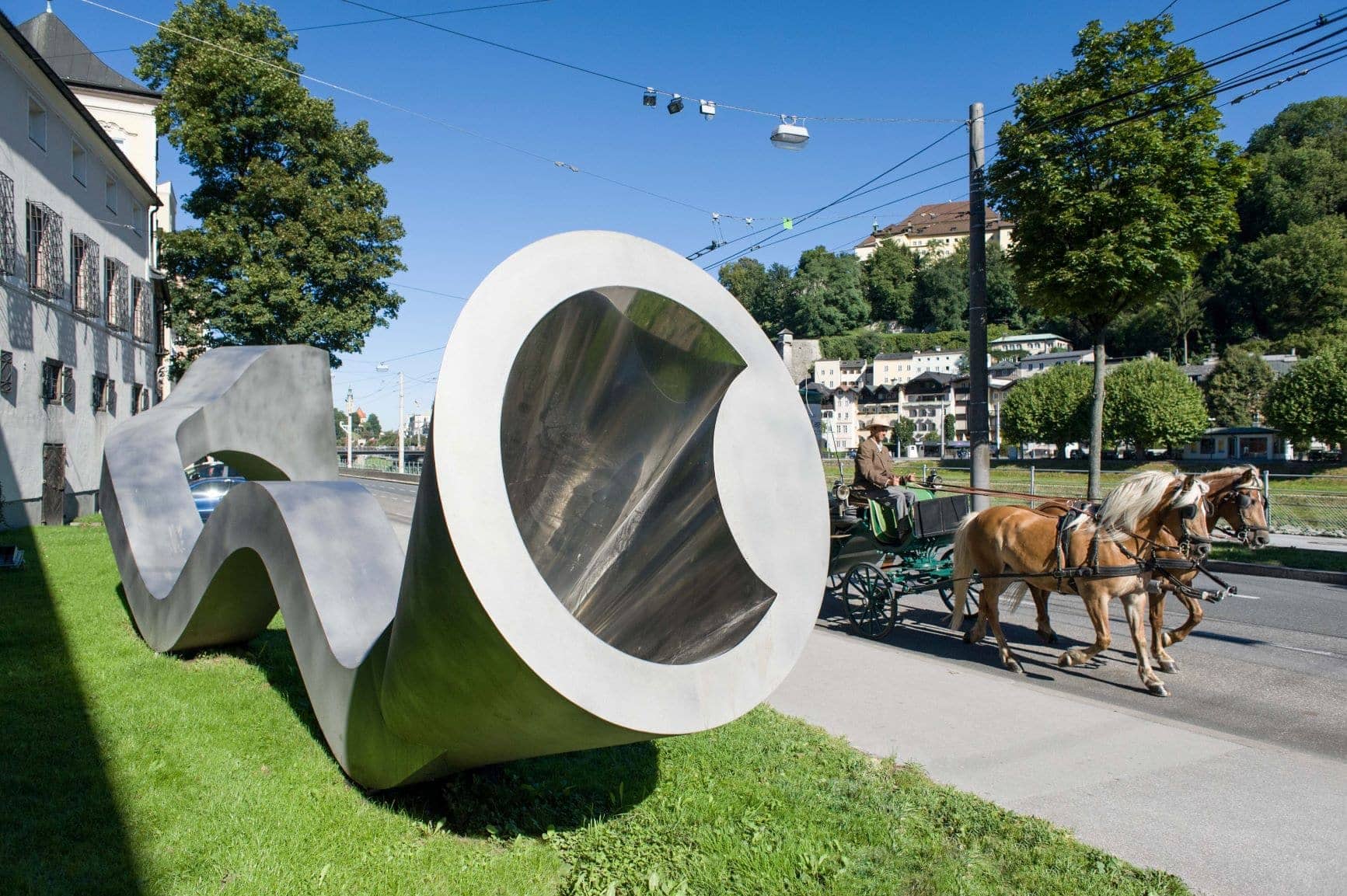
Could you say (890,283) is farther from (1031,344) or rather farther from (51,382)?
(51,382)

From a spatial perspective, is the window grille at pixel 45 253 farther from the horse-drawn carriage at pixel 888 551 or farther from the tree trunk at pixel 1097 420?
the tree trunk at pixel 1097 420

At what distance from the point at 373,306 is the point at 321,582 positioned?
23.8 m

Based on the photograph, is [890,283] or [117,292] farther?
[890,283]

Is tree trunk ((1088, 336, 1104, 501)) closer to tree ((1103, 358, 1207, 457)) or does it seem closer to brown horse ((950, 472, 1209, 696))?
brown horse ((950, 472, 1209, 696))

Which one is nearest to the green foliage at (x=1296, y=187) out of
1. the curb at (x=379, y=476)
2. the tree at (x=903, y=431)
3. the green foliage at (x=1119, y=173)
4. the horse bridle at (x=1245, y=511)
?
the tree at (x=903, y=431)

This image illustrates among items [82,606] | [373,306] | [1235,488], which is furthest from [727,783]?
[373,306]

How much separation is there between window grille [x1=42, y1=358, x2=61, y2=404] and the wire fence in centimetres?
1667

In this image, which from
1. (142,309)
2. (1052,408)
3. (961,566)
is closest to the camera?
(961,566)

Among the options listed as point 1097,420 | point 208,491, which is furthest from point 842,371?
point 208,491

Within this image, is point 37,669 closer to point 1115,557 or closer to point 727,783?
point 727,783

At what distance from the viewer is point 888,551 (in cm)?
1012

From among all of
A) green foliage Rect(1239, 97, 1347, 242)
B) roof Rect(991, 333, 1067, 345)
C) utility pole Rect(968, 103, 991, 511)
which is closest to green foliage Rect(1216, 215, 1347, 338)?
green foliage Rect(1239, 97, 1347, 242)

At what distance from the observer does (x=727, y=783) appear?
4.87 metres

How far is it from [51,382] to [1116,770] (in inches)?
856
